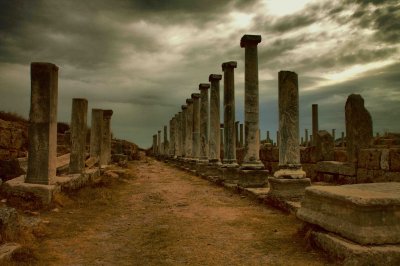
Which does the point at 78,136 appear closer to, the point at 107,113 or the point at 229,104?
the point at 229,104

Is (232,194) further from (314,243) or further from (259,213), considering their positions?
(314,243)

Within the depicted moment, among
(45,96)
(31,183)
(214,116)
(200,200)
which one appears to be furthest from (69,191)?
(214,116)

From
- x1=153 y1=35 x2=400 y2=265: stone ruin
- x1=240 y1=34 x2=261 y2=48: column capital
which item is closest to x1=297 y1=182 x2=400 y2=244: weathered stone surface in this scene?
x1=153 y1=35 x2=400 y2=265: stone ruin

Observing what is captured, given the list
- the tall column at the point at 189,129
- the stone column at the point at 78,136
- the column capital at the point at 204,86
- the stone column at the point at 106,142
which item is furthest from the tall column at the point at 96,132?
the tall column at the point at 189,129

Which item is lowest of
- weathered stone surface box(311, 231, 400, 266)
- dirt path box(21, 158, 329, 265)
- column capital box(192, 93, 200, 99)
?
dirt path box(21, 158, 329, 265)

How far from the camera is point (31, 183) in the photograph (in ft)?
27.5

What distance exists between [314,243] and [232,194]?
20.7ft

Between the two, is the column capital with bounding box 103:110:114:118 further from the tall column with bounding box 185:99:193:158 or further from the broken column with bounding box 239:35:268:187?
the broken column with bounding box 239:35:268:187

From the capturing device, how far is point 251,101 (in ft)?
39.6

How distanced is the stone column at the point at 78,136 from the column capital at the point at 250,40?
19.6ft

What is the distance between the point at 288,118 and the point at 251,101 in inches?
108

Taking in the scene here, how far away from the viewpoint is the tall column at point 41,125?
27.8 ft

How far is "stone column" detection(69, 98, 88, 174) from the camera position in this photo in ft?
38.8

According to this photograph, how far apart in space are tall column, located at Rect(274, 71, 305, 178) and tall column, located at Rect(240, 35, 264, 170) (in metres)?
2.35
